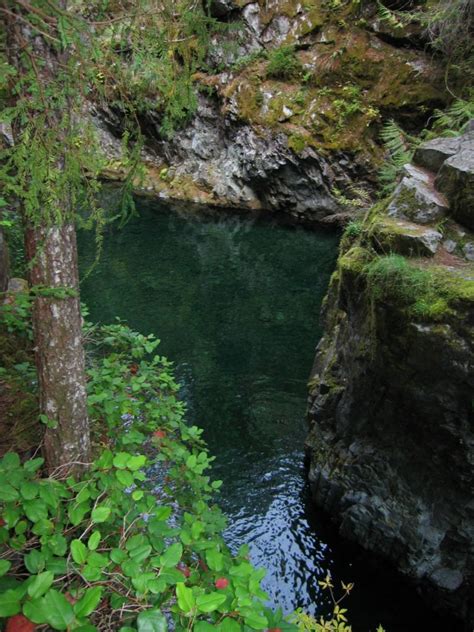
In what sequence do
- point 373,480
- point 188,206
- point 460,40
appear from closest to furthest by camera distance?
point 373,480
point 460,40
point 188,206

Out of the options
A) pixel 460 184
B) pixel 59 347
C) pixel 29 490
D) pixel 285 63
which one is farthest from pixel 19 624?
pixel 285 63

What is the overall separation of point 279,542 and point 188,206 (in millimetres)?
20054

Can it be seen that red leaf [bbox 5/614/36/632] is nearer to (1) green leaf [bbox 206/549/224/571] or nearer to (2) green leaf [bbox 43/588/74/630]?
(2) green leaf [bbox 43/588/74/630]

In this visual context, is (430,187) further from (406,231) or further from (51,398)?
(51,398)

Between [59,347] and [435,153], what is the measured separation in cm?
625

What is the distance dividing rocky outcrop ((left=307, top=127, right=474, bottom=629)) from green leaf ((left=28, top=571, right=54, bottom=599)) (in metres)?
4.11

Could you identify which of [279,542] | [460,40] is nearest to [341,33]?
[460,40]

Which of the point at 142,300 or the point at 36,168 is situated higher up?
the point at 36,168

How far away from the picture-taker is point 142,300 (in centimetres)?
1394

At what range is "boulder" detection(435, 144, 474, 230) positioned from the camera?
18.8 feet

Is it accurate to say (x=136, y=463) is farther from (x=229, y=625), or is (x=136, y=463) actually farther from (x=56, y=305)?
(x=56, y=305)

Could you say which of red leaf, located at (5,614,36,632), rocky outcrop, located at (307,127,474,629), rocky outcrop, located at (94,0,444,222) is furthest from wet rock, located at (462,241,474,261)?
rocky outcrop, located at (94,0,444,222)

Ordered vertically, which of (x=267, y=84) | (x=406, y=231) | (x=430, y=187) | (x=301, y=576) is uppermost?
(x=267, y=84)

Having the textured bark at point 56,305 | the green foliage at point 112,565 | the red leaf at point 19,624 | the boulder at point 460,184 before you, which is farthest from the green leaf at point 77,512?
the boulder at point 460,184
